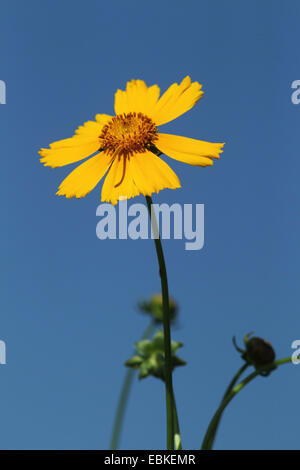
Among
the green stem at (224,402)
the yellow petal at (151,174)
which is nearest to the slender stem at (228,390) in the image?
the green stem at (224,402)

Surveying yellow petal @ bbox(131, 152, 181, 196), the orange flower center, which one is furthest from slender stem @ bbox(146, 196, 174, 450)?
the orange flower center

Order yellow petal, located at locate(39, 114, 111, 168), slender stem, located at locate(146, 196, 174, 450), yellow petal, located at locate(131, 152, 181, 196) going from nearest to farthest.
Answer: slender stem, located at locate(146, 196, 174, 450), yellow petal, located at locate(131, 152, 181, 196), yellow petal, located at locate(39, 114, 111, 168)

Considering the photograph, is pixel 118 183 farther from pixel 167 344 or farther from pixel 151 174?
pixel 167 344

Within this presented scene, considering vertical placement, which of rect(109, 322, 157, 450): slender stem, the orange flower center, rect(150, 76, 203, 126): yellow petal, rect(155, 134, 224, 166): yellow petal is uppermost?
rect(150, 76, 203, 126): yellow petal

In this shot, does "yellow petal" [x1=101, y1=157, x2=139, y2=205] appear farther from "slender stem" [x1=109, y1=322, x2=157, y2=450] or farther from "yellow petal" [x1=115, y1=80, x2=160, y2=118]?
"slender stem" [x1=109, y1=322, x2=157, y2=450]

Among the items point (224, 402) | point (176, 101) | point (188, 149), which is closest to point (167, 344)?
point (224, 402)
